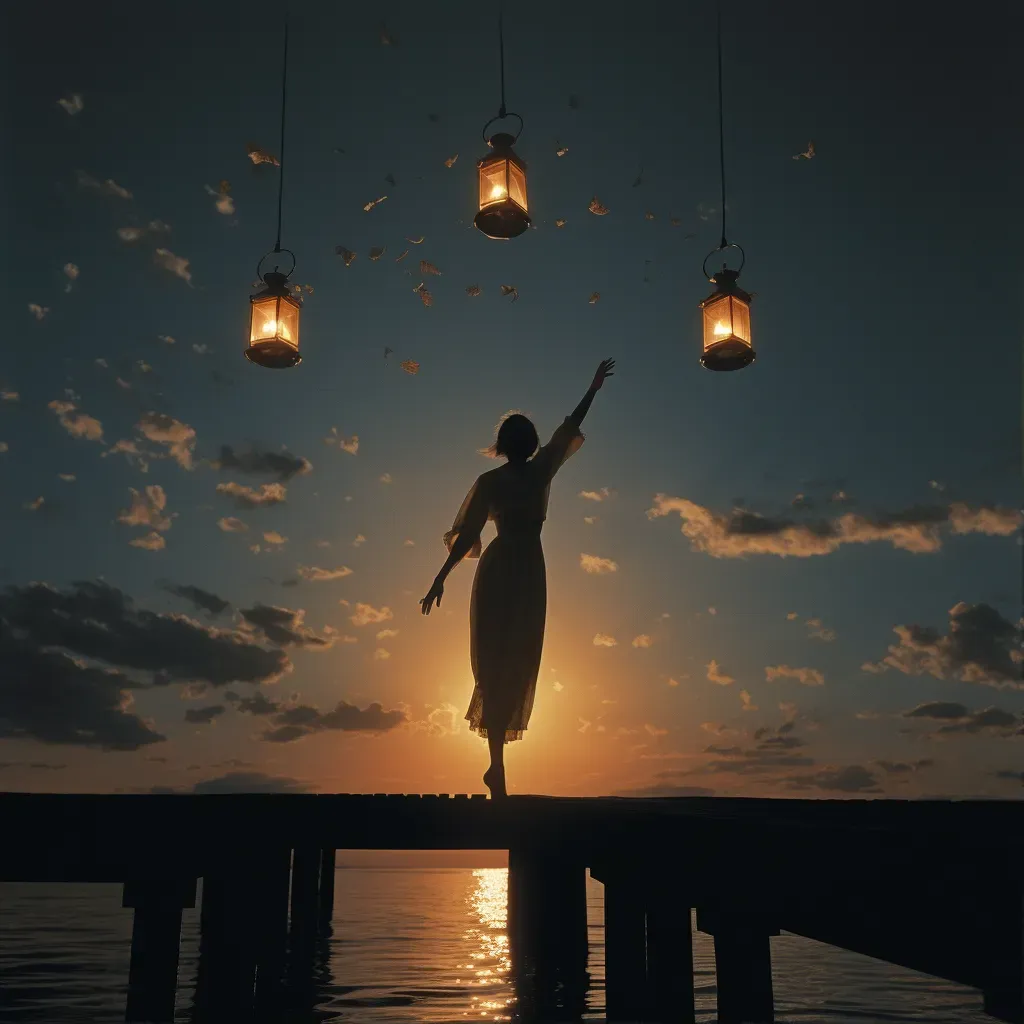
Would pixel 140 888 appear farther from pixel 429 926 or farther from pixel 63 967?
pixel 429 926

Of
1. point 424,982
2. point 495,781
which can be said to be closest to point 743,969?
point 495,781

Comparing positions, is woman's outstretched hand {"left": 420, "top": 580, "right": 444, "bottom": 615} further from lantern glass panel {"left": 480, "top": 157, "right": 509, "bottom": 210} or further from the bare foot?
lantern glass panel {"left": 480, "top": 157, "right": 509, "bottom": 210}

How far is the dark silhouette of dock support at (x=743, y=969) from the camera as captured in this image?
18.8 feet

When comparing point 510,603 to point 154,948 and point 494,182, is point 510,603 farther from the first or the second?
point 494,182

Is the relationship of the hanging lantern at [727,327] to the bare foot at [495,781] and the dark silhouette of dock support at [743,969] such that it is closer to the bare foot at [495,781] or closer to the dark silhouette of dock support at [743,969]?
the bare foot at [495,781]

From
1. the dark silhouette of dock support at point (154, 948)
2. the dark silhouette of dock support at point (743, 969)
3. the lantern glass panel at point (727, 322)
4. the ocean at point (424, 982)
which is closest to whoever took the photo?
the dark silhouette of dock support at point (743, 969)

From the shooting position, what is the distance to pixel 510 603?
8.44m

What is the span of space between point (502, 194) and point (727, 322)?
242 cm

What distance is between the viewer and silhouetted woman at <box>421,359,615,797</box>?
27.6ft

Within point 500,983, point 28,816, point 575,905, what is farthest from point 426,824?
point 500,983

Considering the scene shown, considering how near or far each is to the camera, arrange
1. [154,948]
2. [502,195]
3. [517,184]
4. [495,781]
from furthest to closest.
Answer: [517,184] → [502,195] → [495,781] → [154,948]

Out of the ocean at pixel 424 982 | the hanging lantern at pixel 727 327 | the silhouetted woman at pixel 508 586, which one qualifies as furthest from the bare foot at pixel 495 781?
the ocean at pixel 424 982

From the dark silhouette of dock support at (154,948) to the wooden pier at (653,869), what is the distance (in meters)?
0.01

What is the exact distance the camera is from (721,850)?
4938 millimetres
